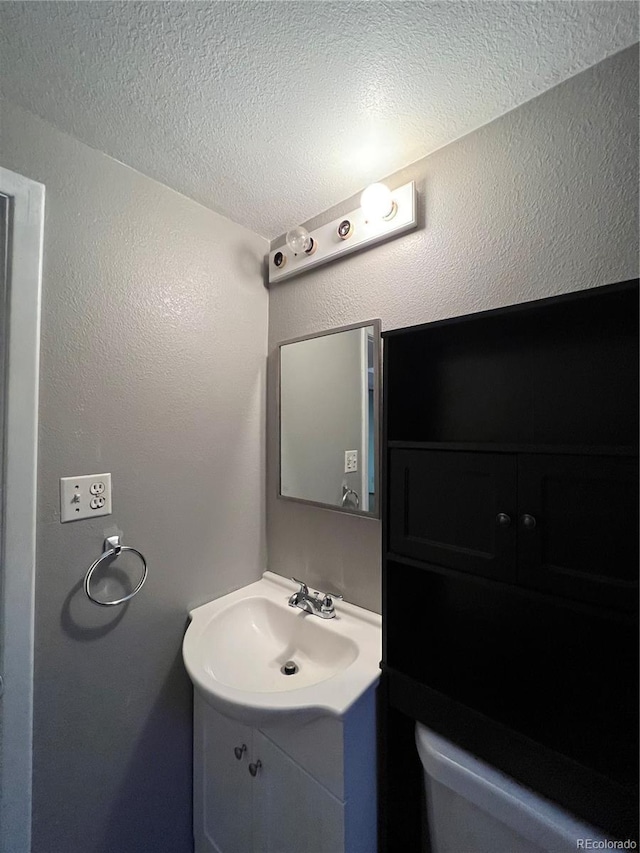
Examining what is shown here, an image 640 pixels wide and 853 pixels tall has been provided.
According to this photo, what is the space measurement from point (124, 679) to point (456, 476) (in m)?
1.18

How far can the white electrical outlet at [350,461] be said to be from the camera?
117 cm

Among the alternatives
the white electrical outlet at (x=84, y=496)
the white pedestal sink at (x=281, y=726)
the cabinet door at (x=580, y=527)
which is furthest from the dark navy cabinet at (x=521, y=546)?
the white electrical outlet at (x=84, y=496)

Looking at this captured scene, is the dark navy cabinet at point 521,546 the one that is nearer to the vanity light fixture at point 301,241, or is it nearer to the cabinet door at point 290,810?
the cabinet door at point 290,810

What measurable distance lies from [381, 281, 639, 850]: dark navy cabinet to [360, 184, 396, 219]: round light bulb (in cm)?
45

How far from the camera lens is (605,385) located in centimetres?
75

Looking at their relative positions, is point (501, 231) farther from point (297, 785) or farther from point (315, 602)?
point (297, 785)

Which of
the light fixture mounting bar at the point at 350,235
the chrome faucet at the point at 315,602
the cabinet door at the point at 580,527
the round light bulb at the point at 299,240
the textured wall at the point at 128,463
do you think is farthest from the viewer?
the round light bulb at the point at 299,240

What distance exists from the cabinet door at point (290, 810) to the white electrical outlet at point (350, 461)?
81cm

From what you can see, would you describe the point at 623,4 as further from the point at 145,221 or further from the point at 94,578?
the point at 94,578

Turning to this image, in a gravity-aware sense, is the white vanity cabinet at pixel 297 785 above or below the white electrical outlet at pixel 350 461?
below

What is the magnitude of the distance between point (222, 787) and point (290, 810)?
0.31 meters

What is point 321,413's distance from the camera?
50.1 inches

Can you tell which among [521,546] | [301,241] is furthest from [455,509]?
[301,241]

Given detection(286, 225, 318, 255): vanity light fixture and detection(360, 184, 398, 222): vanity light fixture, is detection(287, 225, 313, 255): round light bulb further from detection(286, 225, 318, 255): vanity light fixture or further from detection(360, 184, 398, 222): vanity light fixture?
detection(360, 184, 398, 222): vanity light fixture
